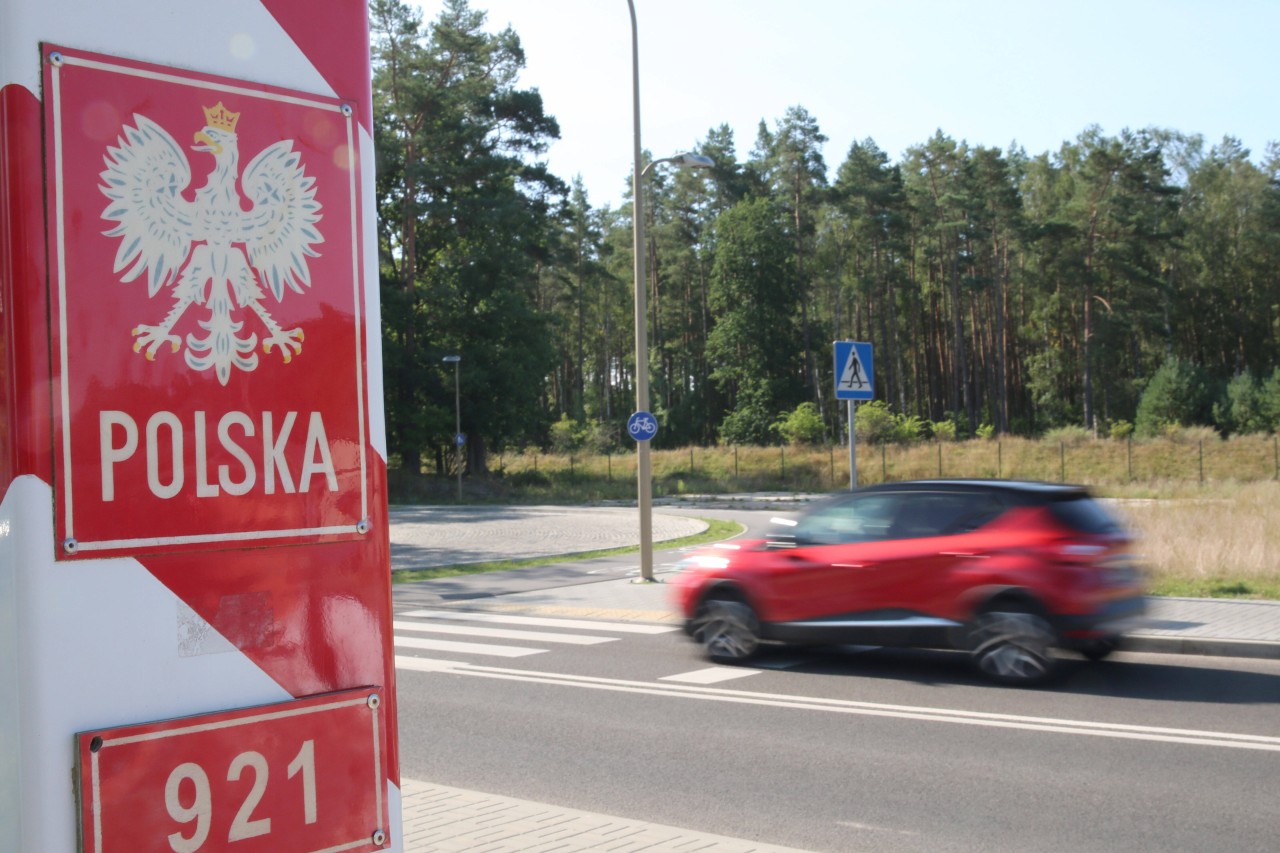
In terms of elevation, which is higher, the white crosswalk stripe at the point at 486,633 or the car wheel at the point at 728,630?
the car wheel at the point at 728,630

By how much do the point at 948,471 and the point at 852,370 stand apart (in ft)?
124

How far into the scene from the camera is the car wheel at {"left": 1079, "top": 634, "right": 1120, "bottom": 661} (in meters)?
9.86

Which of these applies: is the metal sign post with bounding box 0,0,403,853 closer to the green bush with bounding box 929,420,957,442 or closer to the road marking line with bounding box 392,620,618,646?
the road marking line with bounding box 392,620,618,646

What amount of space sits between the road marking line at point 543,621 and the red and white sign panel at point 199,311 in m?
11.4

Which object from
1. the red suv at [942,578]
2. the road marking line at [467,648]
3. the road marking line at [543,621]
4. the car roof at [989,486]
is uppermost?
the car roof at [989,486]

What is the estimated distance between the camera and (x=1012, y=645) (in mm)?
9547

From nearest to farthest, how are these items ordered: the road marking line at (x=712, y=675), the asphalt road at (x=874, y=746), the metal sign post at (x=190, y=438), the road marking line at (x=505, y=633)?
the metal sign post at (x=190, y=438)
the asphalt road at (x=874, y=746)
the road marking line at (x=712, y=675)
the road marking line at (x=505, y=633)

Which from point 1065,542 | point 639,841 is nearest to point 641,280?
point 1065,542

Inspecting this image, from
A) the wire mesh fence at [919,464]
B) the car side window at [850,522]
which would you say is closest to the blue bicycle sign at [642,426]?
the car side window at [850,522]

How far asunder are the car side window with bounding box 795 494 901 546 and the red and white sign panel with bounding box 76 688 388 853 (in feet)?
28.4

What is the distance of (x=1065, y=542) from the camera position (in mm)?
9500

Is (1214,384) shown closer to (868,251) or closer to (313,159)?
(868,251)

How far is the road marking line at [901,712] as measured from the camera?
24.9 feet

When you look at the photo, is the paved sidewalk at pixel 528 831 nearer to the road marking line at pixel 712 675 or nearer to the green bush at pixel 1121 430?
the road marking line at pixel 712 675
